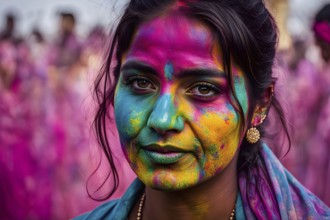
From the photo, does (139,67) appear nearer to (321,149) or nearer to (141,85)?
(141,85)

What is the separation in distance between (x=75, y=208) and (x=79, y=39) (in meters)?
2.26

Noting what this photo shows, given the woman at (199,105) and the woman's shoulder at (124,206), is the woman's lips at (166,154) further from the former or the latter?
the woman's shoulder at (124,206)

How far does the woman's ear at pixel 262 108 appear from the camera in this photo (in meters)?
2.76

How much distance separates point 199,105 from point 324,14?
122 inches

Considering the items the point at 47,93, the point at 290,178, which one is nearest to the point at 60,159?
the point at 47,93

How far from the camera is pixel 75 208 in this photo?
7.13m

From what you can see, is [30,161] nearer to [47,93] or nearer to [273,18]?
[47,93]

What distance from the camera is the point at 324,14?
5.34m

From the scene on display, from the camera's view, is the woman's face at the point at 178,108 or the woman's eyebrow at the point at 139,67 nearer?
the woman's face at the point at 178,108

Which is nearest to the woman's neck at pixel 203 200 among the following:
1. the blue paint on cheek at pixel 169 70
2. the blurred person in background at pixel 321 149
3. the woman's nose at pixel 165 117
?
the woman's nose at pixel 165 117

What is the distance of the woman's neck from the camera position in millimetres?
2678

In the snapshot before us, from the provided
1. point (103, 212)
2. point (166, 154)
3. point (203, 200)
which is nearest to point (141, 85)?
point (166, 154)

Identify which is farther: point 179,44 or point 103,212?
point 103,212

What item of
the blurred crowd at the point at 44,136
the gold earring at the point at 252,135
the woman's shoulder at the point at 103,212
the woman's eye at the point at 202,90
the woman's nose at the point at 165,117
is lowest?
the blurred crowd at the point at 44,136
